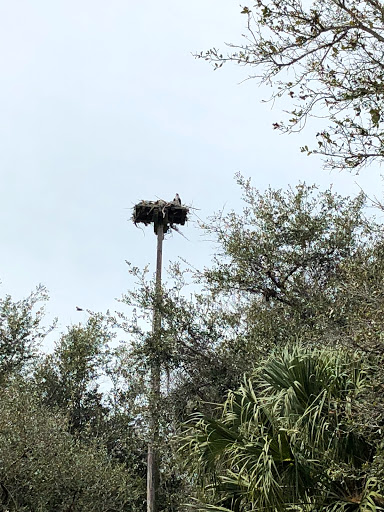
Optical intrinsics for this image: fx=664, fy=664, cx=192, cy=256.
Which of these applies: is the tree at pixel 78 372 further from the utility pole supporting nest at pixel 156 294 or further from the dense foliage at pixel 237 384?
the utility pole supporting nest at pixel 156 294

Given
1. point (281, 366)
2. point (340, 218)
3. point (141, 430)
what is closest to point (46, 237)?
point (141, 430)

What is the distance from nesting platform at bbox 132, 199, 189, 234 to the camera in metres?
16.0

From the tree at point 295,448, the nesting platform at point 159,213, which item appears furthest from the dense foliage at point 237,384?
the nesting platform at point 159,213

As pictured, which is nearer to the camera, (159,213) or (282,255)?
(282,255)

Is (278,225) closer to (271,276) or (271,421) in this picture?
(271,276)

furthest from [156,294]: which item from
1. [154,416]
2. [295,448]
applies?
[295,448]

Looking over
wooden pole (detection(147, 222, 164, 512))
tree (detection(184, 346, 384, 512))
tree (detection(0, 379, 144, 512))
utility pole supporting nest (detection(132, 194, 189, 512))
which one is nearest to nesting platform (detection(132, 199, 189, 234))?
utility pole supporting nest (detection(132, 194, 189, 512))

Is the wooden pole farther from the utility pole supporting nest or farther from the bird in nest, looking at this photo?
the bird in nest

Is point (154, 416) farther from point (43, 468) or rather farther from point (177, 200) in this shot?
point (177, 200)

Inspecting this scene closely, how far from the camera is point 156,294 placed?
13.2m

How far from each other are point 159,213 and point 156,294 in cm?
353

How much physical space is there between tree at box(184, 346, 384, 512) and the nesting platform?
8715 mm

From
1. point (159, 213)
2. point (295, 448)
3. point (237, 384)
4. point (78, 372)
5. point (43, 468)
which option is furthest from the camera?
point (78, 372)

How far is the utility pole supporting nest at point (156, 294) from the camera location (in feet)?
40.3
